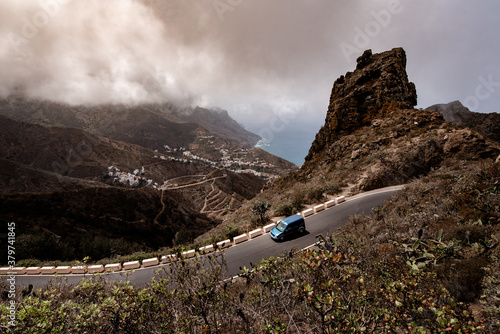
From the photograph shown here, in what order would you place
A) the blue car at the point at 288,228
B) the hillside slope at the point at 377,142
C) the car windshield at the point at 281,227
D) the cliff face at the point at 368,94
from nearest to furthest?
1. the blue car at the point at 288,228
2. the car windshield at the point at 281,227
3. the hillside slope at the point at 377,142
4. the cliff face at the point at 368,94

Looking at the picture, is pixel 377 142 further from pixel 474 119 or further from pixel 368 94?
pixel 474 119

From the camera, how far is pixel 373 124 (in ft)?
95.0

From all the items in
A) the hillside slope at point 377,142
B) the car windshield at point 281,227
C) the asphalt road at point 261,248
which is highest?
the hillside slope at point 377,142

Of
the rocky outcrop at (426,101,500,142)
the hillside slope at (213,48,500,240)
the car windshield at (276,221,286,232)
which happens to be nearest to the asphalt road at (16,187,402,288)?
the car windshield at (276,221,286,232)

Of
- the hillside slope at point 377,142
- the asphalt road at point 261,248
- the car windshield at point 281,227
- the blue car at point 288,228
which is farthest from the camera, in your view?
the hillside slope at point 377,142

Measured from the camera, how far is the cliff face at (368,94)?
1249 inches

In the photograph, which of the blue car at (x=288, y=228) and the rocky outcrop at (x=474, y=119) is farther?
the rocky outcrop at (x=474, y=119)

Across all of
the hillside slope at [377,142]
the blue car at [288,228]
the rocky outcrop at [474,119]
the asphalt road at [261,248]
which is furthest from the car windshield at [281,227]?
the rocky outcrop at [474,119]

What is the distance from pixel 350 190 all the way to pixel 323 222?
6.84m

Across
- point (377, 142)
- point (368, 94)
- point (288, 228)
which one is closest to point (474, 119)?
point (368, 94)

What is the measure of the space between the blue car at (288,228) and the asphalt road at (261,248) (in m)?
0.35

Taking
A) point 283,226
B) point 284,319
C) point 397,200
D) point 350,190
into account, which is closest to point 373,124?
point 350,190

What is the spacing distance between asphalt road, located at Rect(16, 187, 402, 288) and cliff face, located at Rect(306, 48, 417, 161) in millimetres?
20467

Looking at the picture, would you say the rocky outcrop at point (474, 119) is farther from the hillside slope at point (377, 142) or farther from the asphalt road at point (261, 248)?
the asphalt road at point (261, 248)
